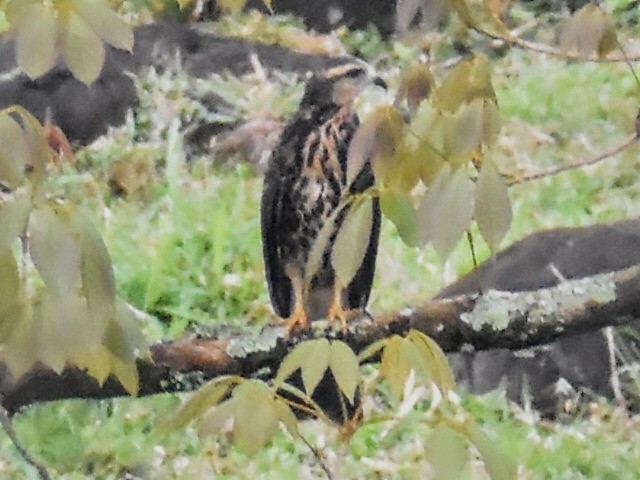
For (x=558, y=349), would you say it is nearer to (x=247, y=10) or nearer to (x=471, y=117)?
(x=471, y=117)

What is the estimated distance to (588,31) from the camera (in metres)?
1.02

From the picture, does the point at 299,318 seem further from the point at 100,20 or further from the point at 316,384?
the point at 100,20

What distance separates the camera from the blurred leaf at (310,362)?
2.73 feet

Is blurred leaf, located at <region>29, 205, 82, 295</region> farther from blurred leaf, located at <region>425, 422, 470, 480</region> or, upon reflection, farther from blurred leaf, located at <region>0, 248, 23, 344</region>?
blurred leaf, located at <region>425, 422, 470, 480</region>

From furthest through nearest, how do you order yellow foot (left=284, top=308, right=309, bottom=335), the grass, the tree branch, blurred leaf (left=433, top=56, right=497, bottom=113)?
1. the grass
2. yellow foot (left=284, top=308, right=309, bottom=335)
3. the tree branch
4. blurred leaf (left=433, top=56, right=497, bottom=113)

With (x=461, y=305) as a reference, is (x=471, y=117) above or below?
above

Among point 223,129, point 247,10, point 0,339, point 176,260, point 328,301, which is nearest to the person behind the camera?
point 0,339

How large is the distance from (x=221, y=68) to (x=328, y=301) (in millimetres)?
2068

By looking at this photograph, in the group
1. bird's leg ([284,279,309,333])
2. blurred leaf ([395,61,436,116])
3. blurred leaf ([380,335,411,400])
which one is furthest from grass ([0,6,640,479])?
blurred leaf ([395,61,436,116])

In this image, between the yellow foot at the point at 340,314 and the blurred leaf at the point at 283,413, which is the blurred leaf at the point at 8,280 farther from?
the yellow foot at the point at 340,314

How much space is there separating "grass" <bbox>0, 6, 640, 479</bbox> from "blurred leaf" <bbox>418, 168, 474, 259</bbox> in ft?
0.93

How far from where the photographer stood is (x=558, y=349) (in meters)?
2.34

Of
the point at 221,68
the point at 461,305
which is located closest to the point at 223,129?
the point at 221,68

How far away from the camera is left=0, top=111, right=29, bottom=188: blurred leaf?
0.74m
